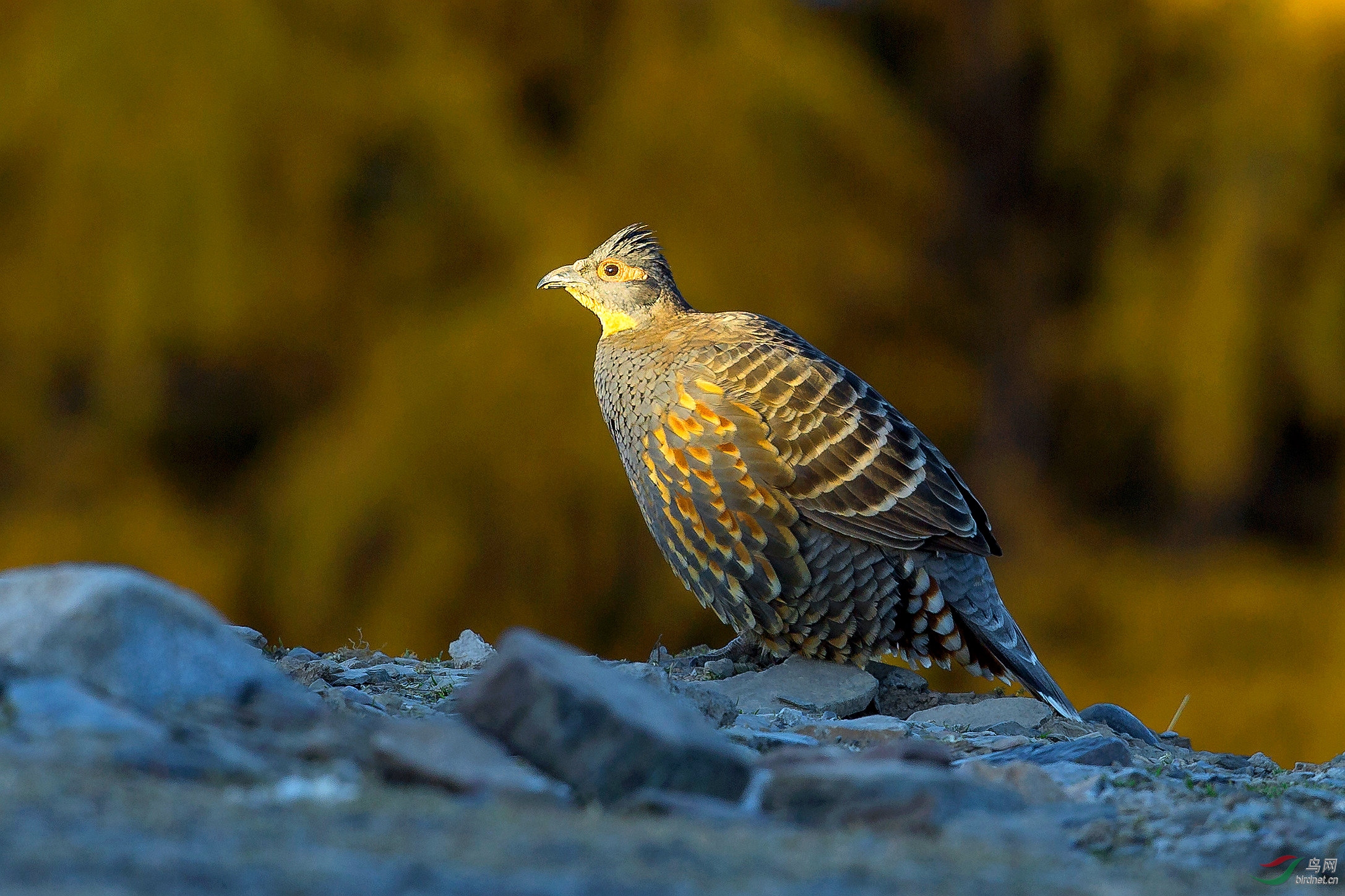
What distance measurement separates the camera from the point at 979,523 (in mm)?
6285

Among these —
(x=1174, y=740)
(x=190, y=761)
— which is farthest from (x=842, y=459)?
(x=190, y=761)

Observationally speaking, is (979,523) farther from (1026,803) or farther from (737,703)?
(1026,803)

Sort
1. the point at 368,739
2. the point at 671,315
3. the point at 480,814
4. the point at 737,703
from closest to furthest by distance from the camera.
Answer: the point at 480,814 < the point at 368,739 < the point at 737,703 < the point at 671,315

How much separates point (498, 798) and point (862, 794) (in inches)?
28.4

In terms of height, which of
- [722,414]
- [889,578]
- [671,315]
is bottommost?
[889,578]

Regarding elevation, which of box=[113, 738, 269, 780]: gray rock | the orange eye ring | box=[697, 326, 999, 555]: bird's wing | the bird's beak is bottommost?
box=[113, 738, 269, 780]: gray rock

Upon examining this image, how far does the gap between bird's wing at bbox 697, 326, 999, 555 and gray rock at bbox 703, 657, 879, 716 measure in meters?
0.59

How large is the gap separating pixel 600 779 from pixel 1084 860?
99cm

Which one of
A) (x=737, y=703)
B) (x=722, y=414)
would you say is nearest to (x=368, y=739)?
(x=737, y=703)

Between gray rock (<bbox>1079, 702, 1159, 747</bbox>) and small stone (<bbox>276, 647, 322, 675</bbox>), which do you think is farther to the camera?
gray rock (<bbox>1079, 702, 1159, 747</bbox>)

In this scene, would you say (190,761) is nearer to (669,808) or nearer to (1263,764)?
(669,808)

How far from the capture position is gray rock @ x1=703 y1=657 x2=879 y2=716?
5621 mm

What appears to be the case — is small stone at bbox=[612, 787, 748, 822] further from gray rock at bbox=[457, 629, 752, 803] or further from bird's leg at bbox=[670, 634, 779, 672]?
bird's leg at bbox=[670, 634, 779, 672]

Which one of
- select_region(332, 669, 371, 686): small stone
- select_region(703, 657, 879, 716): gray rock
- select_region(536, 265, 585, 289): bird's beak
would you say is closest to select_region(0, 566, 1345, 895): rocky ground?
select_region(332, 669, 371, 686): small stone
